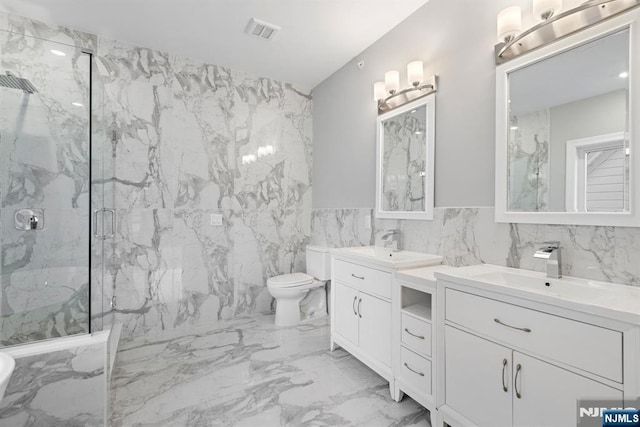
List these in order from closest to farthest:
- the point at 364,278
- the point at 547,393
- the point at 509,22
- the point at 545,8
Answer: the point at 547,393 → the point at 545,8 → the point at 509,22 → the point at 364,278

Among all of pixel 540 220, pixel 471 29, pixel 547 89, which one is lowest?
pixel 540 220

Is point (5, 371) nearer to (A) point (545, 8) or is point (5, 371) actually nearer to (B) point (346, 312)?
(B) point (346, 312)

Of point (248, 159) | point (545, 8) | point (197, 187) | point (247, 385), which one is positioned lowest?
point (247, 385)

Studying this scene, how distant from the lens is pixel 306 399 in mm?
1813

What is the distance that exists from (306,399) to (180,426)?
2.29ft

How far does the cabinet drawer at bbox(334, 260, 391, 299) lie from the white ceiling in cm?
194

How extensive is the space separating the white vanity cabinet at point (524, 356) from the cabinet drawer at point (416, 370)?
101mm

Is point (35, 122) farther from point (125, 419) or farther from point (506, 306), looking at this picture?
point (506, 306)

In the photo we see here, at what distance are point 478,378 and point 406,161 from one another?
1.55 meters

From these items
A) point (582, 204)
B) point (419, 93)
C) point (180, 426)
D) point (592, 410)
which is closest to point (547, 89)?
point (582, 204)

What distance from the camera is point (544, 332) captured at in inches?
43.3

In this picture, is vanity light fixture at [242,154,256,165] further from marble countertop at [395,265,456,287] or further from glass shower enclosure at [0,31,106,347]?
marble countertop at [395,265,456,287]

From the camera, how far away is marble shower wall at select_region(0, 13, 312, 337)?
8.87 feet

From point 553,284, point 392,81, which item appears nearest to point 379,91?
point 392,81
